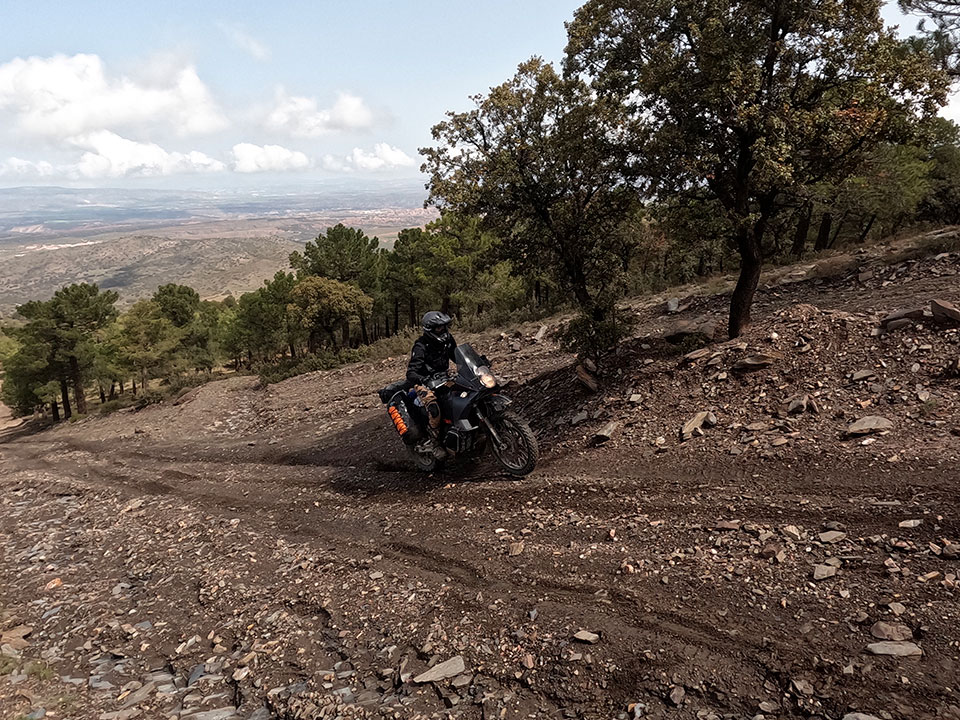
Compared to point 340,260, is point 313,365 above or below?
below

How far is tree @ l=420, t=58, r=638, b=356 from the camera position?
10172 millimetres

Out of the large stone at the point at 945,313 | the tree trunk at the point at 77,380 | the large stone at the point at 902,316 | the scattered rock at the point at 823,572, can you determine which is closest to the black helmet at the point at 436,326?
the scattered rock at the point at 823,572

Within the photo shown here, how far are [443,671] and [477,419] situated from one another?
13.8 feet

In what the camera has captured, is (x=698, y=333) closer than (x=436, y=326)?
No

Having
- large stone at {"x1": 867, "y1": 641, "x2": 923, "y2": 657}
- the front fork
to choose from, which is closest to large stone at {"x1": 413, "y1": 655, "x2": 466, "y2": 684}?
large stone at {"x1": 867, "y1": 641, "x2": 923, "y2": 657}

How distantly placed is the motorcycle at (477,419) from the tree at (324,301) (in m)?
28.4

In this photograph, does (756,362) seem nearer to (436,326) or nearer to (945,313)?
(945,313)

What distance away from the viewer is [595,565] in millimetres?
5438

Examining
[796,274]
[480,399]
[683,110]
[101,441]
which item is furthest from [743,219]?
[101,441]

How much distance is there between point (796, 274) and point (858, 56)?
10383 mm

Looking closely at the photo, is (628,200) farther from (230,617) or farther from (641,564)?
Answer: (230,617)

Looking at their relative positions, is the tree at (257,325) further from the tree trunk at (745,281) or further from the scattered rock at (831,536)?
the scattered rock at (831,536)

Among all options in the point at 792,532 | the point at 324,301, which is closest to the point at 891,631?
the point at 792,532

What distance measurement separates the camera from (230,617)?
5.98m
